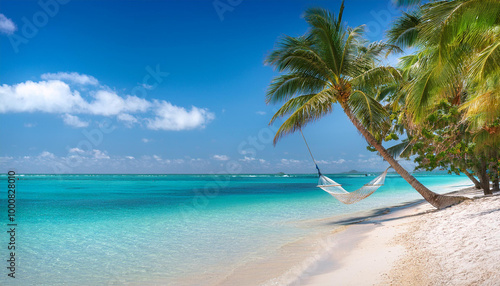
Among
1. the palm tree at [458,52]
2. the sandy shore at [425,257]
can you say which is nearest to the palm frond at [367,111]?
the palm tree at [458,52]

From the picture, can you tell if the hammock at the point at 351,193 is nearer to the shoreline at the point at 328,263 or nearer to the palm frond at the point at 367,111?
the palm frond at the point at 367,111

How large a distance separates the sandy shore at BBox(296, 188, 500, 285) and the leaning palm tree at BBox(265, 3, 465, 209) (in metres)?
1.86

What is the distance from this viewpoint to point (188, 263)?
3.56 metres

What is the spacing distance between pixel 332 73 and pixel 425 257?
144 inches

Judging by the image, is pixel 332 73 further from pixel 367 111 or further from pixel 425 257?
pixel 425 257

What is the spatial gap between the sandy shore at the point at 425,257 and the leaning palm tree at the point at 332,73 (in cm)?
186

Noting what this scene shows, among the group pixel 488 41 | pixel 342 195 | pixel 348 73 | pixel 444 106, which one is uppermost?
pixel 348 73

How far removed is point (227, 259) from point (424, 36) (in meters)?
3.16

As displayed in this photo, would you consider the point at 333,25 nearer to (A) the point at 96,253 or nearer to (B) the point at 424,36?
(B) the point at 424,36

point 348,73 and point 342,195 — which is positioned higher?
point 348,73

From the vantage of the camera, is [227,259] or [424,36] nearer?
A: [424,36]

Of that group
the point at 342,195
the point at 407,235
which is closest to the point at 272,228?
the point at 342,195

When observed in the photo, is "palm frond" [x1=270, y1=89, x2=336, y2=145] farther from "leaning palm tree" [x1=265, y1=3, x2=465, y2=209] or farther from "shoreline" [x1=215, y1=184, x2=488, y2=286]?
"shoreline" [x1=215, y1=184, x2=488, y2=286]

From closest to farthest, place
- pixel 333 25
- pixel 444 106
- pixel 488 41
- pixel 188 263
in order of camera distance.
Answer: pixel 488 41
pixel 188 263
pixel 444 106
pixel 333 25
